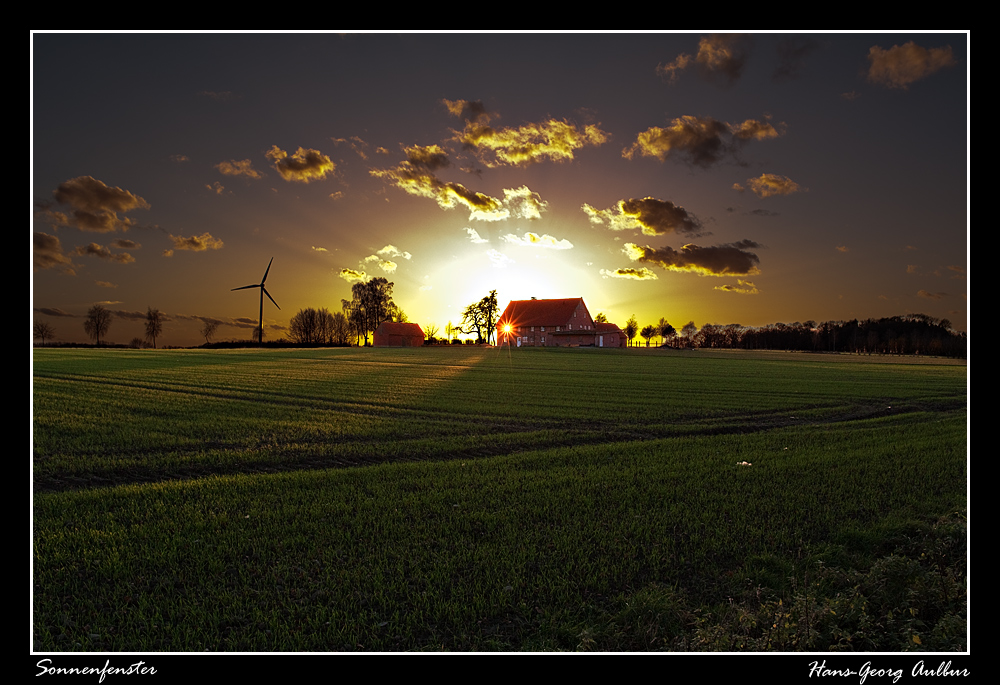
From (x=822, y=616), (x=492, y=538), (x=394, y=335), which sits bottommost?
(x=492, y=538)

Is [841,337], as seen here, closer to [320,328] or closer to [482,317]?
[482,317]

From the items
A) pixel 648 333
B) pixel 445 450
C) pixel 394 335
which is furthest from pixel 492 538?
pixel 648 333

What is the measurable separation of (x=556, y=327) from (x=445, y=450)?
301 ft

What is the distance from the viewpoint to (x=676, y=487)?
9.72 metres

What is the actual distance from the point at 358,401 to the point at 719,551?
2057 cm

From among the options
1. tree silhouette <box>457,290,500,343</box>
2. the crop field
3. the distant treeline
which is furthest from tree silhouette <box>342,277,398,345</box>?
the crop field

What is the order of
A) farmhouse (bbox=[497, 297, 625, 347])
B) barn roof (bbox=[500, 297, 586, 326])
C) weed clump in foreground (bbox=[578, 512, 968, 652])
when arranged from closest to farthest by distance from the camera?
weed clump in foreground (bbox=[578, 512, 968, 652]) → farmhouse (bbox=[497, 297, 625, 347]) → barn roof (bbox=[500, 297, 586, 326])

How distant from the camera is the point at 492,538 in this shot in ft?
23.1

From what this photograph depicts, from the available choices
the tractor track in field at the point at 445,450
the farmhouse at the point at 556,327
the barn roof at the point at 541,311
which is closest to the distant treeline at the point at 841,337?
the tractor track in field at the point at 445,450

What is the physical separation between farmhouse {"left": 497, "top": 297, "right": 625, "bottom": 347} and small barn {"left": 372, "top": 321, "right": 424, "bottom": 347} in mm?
24796

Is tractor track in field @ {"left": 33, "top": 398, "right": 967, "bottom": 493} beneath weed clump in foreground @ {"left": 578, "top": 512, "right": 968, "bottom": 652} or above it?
beneath

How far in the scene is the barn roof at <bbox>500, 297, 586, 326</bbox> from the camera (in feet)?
345

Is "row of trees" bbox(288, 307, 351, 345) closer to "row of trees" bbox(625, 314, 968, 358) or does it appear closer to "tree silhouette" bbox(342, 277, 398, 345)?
"tree silhouette" bbox(342, 277, 398, 345)
